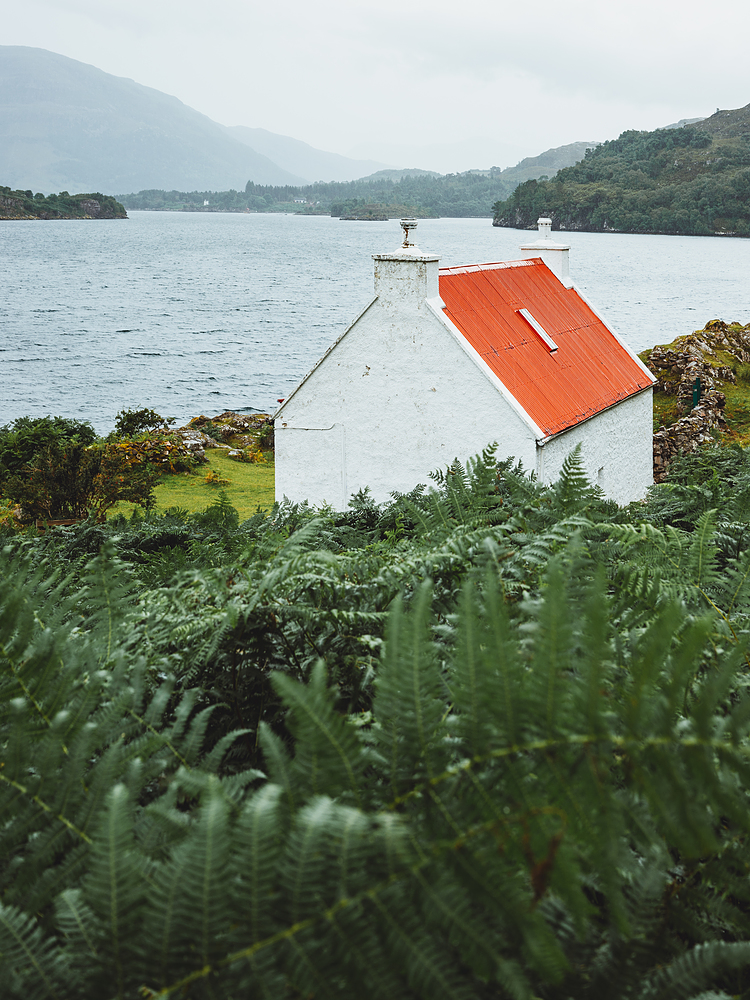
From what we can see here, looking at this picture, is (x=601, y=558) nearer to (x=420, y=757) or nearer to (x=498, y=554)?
(x=498, y=554)

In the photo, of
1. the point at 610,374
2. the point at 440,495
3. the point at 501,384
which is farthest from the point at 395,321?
the point at 440,495

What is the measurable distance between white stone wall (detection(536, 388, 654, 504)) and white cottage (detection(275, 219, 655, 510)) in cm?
4

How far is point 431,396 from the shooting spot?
1456 cm

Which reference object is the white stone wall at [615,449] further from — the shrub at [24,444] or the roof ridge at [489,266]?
the shrub at [24,444]

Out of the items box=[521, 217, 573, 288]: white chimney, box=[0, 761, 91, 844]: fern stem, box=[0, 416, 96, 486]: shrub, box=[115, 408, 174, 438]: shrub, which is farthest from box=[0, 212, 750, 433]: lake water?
box=[0, 761, 91, 844]: fern stem

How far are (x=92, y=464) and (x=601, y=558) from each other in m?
13.7

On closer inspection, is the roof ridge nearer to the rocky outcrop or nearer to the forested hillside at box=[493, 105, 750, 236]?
the rocky outcrop

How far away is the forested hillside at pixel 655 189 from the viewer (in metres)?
163

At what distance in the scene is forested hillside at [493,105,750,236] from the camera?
534 feet

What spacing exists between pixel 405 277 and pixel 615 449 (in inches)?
231

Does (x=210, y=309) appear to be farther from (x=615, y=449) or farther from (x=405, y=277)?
(x=405, y=277)

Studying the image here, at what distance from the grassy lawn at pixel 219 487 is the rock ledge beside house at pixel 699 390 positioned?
10.0m

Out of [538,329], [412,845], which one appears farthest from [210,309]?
[412,845]

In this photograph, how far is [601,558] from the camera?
3287 millimetres
